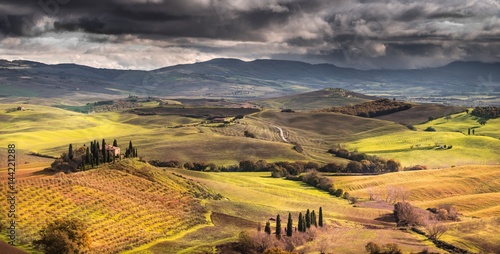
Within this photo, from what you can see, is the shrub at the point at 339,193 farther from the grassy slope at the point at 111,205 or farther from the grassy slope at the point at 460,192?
the grassy slope at the point at 111,205

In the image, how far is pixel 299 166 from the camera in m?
195

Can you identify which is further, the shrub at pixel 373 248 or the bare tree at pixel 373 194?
the bare tree at pixel 373 194

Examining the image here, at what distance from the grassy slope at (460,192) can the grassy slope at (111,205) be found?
58.2m

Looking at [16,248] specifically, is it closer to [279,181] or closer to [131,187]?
[131,187]

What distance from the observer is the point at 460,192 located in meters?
164

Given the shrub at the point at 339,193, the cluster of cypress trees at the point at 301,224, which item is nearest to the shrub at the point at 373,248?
the cluster of cypress trees at the point at 301,224

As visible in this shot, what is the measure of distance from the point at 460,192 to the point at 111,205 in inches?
4303

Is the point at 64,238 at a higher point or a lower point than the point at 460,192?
higher

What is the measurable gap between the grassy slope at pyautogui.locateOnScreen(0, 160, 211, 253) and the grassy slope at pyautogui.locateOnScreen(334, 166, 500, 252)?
58.2 m

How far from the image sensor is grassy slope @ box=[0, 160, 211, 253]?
303ft

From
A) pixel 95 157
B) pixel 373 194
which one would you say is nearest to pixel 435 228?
pixel 373 194

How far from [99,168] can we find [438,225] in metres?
79.9

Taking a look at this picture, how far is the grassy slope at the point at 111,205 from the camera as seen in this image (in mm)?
92438

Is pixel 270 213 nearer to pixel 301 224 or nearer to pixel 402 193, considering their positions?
pixel 301 224
